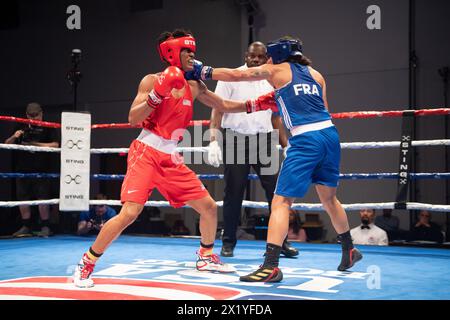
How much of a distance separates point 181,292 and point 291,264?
3.60 feet

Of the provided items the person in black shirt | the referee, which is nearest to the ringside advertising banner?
the person in black shirt

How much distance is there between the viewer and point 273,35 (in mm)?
7891

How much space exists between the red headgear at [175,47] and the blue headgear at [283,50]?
1.29 ft

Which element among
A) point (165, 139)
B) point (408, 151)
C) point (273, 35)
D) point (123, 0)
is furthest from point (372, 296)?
point (123, 0)

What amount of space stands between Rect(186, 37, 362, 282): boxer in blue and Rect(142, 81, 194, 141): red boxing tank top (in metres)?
0.15

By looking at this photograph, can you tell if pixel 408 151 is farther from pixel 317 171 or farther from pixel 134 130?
pixel 134 130

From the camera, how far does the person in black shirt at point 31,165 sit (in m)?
4.79

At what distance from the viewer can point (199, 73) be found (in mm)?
2658

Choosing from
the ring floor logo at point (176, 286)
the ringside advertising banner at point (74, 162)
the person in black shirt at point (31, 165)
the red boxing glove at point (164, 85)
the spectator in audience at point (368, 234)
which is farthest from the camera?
the spectator in audience at point (368, 234)

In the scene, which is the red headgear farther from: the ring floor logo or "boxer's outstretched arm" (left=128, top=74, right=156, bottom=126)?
the ring floor logo

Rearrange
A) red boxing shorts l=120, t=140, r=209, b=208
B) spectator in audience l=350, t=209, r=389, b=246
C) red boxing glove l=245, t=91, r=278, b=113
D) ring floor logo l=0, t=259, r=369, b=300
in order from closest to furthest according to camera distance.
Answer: ring floor logo l=0, t=259, r=369, b=300
red boxing shorts l=120, t=140, r=209, b=208
red boxing glove l=245, t=91, r=278, b=113
spectator in audience l=350, t=209, r=389, b=246

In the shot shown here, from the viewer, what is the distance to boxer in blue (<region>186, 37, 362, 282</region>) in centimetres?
251

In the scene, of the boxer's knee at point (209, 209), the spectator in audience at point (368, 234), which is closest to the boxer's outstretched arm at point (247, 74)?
the boxer's knee at point (209, 209)

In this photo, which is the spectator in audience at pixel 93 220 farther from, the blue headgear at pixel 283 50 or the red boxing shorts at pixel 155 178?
the blue headgear at pixel 283 50
